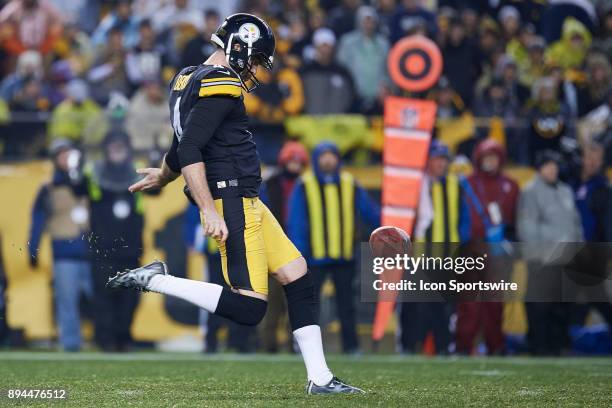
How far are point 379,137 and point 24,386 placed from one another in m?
5.84

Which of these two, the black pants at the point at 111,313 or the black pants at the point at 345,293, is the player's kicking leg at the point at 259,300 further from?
the black pants at the point at 111,313

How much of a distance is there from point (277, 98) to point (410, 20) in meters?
1.85

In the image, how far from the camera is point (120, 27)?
13766mm

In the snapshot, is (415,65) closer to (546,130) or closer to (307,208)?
(546,130)

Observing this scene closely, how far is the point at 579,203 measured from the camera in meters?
11.2

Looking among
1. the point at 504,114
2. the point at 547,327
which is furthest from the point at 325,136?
the point at 547,327

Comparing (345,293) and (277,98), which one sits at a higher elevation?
(277,98)

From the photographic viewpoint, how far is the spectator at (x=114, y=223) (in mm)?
10914

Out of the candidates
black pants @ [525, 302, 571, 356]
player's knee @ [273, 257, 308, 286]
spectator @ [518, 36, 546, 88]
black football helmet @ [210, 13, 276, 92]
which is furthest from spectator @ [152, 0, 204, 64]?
player's knee @ [273, 257, 308, 286]

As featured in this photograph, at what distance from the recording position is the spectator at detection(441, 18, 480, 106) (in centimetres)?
1304

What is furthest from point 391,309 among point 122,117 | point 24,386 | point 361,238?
point 24,386

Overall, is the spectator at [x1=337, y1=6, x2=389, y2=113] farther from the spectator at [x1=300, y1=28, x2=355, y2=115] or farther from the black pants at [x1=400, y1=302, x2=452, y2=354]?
the black pants at [x1=400, y1=302, x2=452, y2=354]

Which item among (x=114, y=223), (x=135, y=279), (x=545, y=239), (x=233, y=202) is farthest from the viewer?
(x=114, y=223)

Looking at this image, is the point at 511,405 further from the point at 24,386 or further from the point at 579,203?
the point at 579,203
